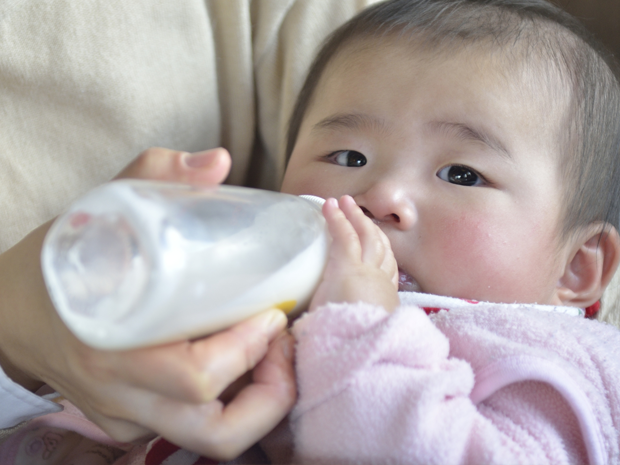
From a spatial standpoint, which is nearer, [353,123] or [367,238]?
[367,238]

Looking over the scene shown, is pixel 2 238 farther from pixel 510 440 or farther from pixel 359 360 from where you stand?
pixel 510 440

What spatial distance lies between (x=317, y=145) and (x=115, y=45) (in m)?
0.45

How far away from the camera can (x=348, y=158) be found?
99cm

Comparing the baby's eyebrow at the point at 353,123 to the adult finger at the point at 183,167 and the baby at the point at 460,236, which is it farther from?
the adult finger at the point at 183,167

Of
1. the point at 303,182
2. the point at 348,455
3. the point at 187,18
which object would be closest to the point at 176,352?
the point at 348,455

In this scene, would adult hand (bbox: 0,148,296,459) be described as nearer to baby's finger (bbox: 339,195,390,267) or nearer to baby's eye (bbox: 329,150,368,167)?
baby's finger (bbox: 339,195,390,267)

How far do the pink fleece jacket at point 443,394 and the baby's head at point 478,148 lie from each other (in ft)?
0.65

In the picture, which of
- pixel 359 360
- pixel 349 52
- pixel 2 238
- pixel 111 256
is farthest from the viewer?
pixel 349 52

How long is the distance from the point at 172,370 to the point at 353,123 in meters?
0.65

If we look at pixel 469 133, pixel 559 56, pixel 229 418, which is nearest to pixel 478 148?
pixel 469 133

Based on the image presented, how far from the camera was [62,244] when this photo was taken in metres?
0.44

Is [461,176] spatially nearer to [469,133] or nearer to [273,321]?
[469,133]

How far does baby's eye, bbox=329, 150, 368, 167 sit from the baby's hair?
21 cm

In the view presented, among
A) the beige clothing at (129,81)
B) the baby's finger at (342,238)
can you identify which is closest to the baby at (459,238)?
the baby's finger at (342,238)
